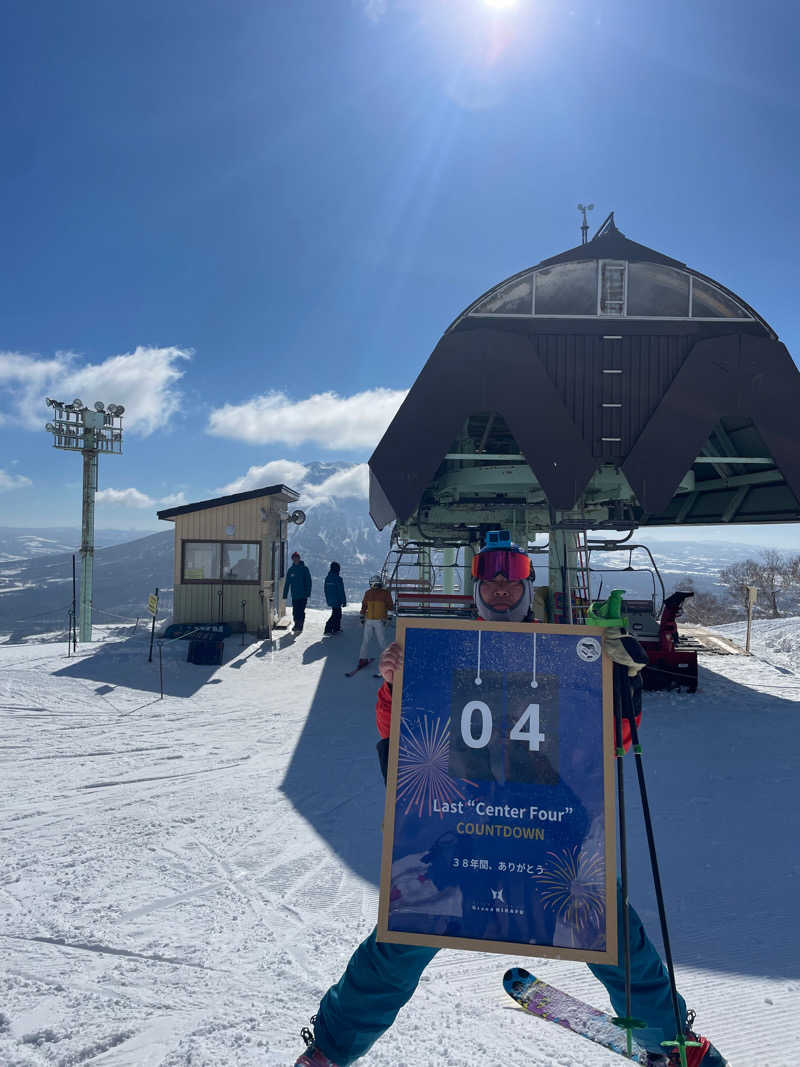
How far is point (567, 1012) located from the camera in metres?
2.67

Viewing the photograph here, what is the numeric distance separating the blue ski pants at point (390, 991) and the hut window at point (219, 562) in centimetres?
1303

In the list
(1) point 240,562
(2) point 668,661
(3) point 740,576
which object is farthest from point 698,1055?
(3) point 740,576

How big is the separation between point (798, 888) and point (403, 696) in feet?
11.7

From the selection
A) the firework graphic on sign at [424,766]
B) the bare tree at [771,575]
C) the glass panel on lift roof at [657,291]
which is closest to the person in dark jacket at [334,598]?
the glass panel on lift roof at [657,291]

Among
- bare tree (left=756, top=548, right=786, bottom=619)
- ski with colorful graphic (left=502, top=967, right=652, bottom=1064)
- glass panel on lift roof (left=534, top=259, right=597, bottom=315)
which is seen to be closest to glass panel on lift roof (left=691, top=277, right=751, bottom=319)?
glass panel on lift roof (left=534, top=259, right=597, bottom=315)

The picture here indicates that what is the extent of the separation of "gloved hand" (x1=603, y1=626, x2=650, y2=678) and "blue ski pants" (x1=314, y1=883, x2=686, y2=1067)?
0.95 m

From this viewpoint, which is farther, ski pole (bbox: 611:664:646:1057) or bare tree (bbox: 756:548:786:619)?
bare tree (bbox: 756:548:786:619)

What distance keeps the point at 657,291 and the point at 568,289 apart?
164cm

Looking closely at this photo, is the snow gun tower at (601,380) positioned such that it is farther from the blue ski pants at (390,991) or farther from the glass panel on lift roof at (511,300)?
the blue ski pants at (390,991)

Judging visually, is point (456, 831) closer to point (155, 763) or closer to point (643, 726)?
point (155, 763)

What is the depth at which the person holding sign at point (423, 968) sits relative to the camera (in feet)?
7.47

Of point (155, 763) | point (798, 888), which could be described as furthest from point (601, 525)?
point (155, 763)

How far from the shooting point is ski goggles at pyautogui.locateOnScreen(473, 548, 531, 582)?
2.70 m

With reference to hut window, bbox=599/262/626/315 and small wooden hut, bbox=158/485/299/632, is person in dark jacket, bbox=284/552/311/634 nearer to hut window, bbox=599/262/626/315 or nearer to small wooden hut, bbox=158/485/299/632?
small wooden hut, bbox=158/485/299/632
